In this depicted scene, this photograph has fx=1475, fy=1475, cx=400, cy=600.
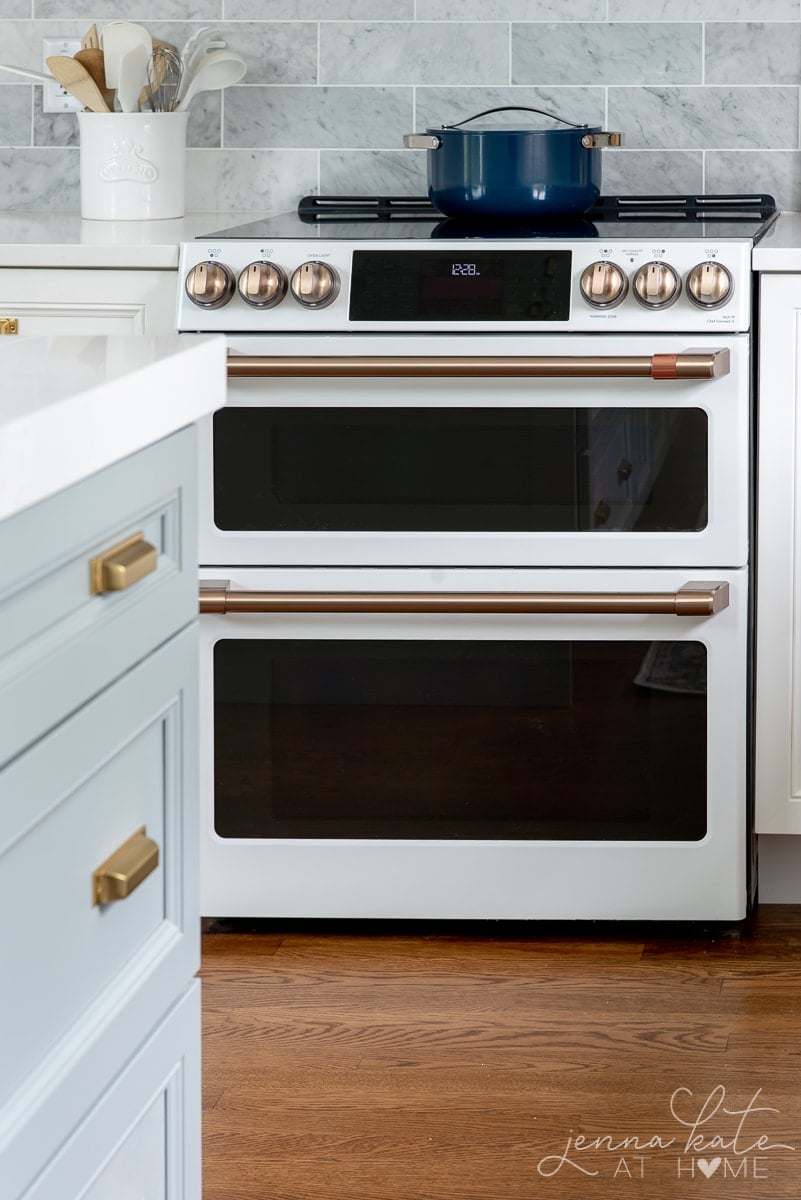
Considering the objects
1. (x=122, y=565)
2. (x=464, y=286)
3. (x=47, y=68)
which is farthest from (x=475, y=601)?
(x=47, y=68)

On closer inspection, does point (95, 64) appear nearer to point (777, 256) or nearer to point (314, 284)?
point (314, 284)

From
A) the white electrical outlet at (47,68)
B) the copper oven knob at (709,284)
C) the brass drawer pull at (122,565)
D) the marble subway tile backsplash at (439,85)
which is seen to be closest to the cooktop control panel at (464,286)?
the copper oven knob at (709,284)

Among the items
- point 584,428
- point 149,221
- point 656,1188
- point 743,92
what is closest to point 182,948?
point 656,1188

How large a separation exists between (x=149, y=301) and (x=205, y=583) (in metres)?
0.42

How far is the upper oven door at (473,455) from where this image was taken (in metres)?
2.06

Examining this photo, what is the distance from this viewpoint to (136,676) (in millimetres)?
1007

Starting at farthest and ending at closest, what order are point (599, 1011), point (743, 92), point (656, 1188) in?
1. point (743, 92)
2. point (599, 1011)
3. point (656, 1188)

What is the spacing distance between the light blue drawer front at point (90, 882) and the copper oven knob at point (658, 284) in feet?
3.67

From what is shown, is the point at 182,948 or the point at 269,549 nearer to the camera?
the point at 182,948

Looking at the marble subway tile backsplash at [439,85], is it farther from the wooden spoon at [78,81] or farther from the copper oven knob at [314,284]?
the copper oven knob at [314,284]

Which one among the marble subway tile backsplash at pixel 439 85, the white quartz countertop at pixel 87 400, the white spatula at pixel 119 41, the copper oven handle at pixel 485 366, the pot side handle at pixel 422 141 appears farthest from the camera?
the marble subway tile backsplash at pixel 439 85

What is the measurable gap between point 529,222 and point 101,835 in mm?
1643

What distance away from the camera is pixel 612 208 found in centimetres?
260

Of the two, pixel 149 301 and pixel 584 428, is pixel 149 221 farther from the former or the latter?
pixel 584 428
